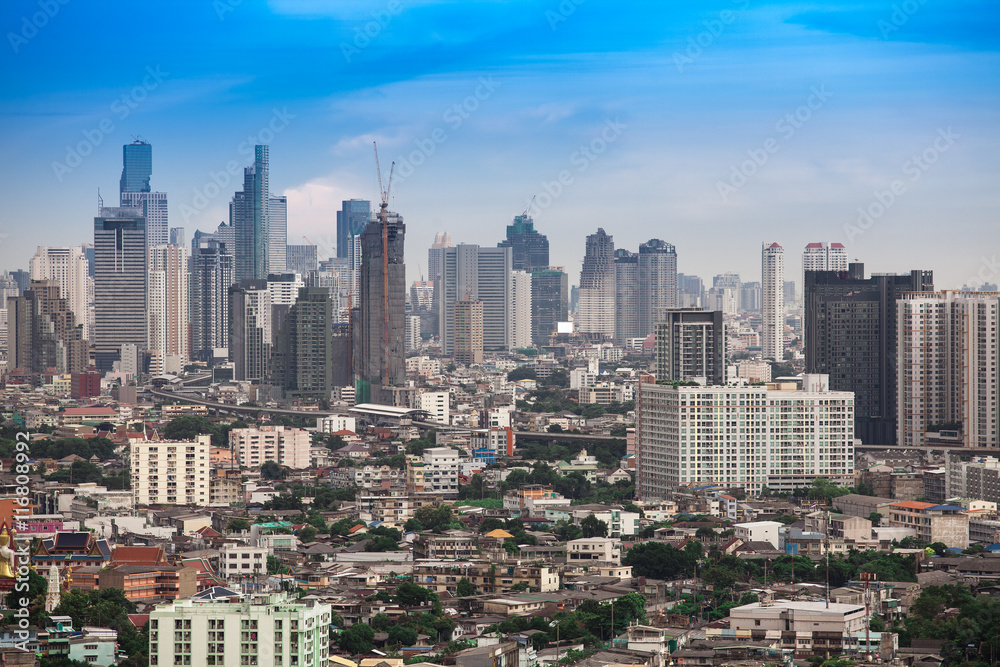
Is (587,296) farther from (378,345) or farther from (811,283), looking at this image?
(811,283)

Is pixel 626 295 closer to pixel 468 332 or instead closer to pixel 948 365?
pixel 468 332

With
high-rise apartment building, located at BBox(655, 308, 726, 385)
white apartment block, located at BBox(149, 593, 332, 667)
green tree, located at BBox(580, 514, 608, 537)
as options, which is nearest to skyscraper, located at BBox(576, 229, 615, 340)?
high-rise apartment building, located at BBox(655, 308, 726, 385)

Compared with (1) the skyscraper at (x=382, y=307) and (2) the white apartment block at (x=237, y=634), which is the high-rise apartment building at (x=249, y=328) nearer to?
(1) the skyscraper at (x=382, y=307)

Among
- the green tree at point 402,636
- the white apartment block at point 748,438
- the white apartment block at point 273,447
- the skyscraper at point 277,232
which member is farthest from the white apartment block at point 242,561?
the skyscraper at point 277,232

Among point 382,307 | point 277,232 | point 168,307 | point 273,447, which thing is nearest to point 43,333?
point 382,307

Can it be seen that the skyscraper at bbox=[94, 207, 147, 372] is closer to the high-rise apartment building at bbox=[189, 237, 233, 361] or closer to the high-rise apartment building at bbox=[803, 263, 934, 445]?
the high-rise apartment building at bbox=[189, 237, 233, 361]

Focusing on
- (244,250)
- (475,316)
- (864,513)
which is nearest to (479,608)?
(864,513)
